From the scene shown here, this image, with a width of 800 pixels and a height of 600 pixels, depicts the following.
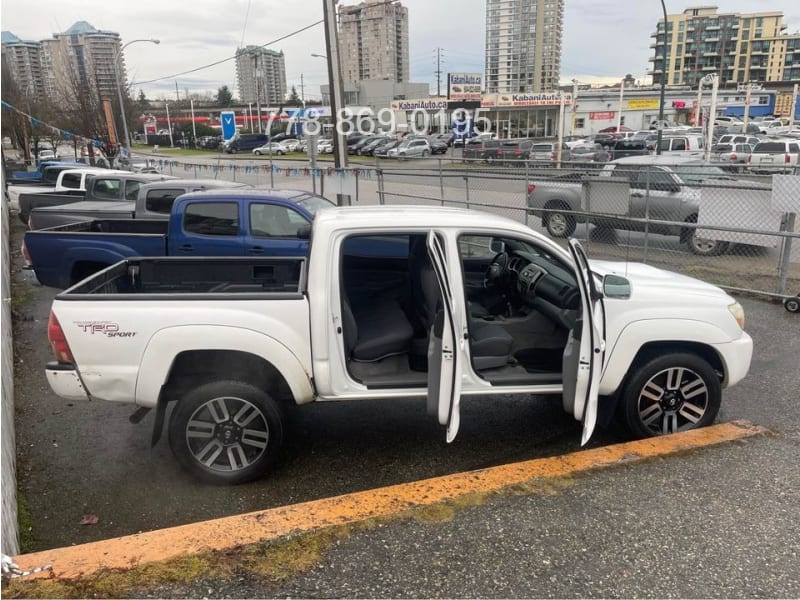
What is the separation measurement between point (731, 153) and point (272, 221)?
28.0m

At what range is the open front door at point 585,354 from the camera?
145 inches

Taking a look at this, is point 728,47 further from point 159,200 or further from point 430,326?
point 430,326

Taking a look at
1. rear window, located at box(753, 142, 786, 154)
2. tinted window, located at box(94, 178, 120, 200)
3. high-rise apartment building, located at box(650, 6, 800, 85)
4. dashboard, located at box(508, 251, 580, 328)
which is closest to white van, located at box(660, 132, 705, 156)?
rear window, located at box(753, 142, 786, 154)

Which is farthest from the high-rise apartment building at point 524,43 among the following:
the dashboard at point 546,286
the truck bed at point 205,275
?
the dashboard at point 546,286

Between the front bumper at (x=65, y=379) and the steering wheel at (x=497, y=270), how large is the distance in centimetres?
308

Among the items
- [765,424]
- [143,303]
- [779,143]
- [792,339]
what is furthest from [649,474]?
[779,143]

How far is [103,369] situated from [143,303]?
0.49m

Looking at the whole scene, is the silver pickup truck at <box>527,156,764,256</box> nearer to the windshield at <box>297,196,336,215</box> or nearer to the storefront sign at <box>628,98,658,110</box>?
the windshield at <box>297,196,336,215</box>

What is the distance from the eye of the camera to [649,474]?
11.6 ft

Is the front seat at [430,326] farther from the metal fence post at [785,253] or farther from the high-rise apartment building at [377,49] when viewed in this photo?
the high-rise apartment building at [377,49]

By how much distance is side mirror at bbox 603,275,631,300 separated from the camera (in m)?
4.00

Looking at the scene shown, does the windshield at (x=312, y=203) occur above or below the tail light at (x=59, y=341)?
above

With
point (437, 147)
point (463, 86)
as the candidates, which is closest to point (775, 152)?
point (437, 147)

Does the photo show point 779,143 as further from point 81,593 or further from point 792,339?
point 81,593
